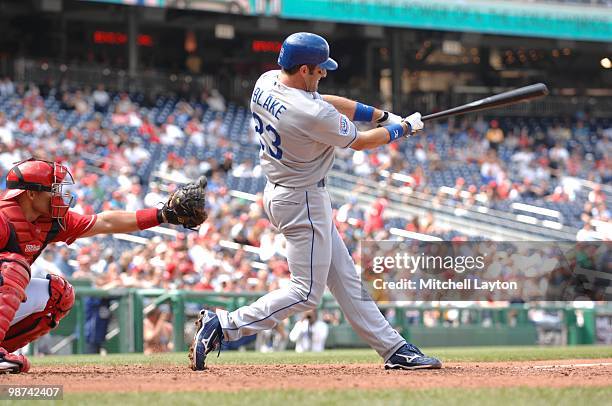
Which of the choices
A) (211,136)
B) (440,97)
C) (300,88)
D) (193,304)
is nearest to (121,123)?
→ (211,136)

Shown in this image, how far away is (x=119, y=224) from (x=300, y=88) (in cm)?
125

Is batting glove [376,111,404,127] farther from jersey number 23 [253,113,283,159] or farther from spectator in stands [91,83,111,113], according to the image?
spectator in stands [91,83,111,113]

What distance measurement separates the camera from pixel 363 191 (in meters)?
19.7

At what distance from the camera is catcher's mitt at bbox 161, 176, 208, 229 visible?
5.59m

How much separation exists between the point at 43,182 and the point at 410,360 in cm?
215

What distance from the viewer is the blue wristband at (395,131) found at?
5.46 m

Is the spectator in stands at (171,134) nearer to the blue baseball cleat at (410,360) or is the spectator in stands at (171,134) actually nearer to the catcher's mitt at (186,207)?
the catcher's mitt at (186,207)

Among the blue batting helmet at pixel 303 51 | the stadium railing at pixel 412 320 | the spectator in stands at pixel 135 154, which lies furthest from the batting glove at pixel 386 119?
the spectator in stands at pixel 135 154

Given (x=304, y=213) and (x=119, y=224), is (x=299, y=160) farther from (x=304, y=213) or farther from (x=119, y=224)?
(x=119, y=224)

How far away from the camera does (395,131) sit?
5508 millimetres

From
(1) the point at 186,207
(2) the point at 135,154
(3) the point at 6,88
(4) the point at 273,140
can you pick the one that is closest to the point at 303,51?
(4) the point at 273,140

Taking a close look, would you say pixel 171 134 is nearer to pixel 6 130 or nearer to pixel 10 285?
pixel 6 130

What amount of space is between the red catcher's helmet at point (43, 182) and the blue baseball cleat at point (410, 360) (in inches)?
75.9

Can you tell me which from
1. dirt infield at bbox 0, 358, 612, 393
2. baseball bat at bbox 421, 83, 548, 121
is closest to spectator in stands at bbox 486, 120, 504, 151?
baseball bat at bbox 421, 83, 548, 121
